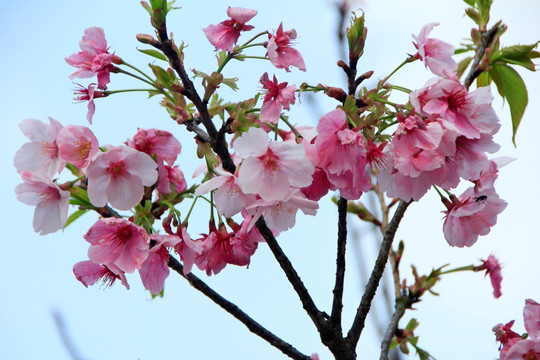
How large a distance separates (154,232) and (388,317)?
110cm

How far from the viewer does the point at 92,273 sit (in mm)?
1288

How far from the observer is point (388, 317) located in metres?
2.05

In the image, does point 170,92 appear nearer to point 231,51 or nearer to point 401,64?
point 231,51

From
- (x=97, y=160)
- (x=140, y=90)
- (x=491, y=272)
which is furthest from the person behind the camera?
(x=491, y=272)

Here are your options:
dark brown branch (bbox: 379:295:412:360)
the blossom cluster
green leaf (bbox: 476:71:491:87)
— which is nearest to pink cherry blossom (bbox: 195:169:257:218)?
the blossom cluster

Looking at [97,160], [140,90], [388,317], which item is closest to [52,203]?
[97,160]

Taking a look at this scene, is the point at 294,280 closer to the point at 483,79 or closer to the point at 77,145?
the point at 77,145

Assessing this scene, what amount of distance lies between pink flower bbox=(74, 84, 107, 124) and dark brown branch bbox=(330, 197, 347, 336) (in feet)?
1.95

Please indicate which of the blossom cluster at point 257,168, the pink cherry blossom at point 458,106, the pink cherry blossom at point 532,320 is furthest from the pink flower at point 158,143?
the pink cherry blossom at point 532,320

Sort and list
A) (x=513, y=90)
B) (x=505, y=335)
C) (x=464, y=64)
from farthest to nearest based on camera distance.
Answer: (x=464, y=64), (x=513, y=90), (x=505, y=335)

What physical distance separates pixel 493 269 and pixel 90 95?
1.44 meters

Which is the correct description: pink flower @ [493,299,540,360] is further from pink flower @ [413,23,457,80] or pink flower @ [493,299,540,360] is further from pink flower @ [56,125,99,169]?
pink flower @ [56,125,99,169]

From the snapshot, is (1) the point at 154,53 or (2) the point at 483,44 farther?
(2) the point at 483,44

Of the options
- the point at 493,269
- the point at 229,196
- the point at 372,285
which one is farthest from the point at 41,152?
the point at 493,269
